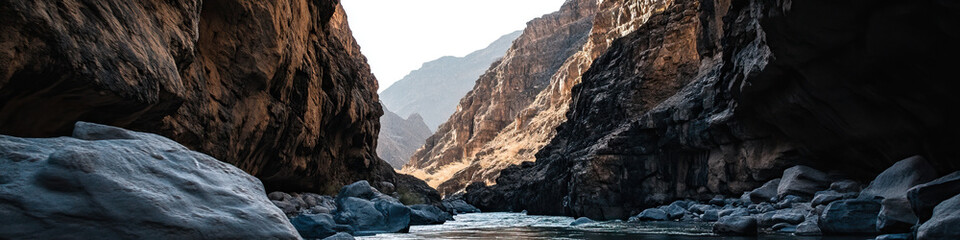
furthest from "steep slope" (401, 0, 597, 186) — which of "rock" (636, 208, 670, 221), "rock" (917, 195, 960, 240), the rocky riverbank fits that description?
"rock" (917, 195, 960, 240)

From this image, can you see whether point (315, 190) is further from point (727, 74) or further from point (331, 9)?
point (727, 74)

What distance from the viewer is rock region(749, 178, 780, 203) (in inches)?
778

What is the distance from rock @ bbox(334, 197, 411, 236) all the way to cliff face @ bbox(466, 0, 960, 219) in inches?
404

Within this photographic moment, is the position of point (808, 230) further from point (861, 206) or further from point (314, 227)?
point (314, 227)

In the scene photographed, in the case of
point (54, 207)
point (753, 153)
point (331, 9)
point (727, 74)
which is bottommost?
point (54, 207)

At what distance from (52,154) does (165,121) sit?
757cm

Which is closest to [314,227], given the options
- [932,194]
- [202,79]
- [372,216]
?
[372,216]

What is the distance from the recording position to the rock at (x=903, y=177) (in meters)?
10.4

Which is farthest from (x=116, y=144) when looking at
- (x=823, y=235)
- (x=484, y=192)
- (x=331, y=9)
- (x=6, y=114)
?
(x=484, y=192)

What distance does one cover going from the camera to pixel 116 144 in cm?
432

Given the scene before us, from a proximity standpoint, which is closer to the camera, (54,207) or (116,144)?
(54,207)

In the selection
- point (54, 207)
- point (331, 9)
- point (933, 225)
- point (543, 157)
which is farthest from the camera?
point (543, 157)

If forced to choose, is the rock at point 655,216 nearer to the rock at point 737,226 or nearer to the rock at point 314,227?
the rock at point 737,226

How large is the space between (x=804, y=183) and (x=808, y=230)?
8.53 m
